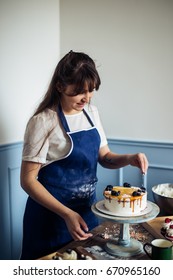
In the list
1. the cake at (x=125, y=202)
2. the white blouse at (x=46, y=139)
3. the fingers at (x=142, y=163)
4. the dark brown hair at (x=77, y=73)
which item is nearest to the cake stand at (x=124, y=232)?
the cake at (x=125, y=202)

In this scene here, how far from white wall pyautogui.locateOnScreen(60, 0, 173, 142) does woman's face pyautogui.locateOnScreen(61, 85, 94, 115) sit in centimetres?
78

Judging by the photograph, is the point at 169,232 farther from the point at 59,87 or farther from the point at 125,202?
the point at 59,87

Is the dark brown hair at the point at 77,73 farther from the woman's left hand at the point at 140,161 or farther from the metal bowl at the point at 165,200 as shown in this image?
the metal bowl at the point at 165,200

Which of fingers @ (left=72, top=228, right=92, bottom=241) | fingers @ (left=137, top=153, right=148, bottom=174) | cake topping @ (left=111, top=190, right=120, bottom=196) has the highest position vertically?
fingers @ (left=137, top=153, right=148, bottom=174)

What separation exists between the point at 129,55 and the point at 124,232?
1.17 metres

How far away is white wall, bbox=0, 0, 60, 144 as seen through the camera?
5.54ft

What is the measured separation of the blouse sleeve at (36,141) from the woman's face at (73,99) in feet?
0.35

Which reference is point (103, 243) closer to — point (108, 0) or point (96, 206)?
point (96, 206)

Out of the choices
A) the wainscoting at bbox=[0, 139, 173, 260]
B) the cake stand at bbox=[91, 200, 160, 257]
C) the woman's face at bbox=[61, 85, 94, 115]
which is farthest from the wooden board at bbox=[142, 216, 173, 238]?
the wainscoting at bbox=[0, 139, 173, 260]

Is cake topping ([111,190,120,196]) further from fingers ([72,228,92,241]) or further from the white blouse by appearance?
the white blouse

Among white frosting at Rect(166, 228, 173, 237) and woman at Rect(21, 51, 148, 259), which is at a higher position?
woman at Rect(21, 51, 148, 259)

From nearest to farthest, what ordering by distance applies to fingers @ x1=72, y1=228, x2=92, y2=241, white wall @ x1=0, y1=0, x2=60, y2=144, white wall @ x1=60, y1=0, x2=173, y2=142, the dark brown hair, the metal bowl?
fingers @ x1=72, y1=228, x2=92, y2=241, the dark brown hair, the metal bowl, white wall @ x1=0, y1=0, x2=60, y2=144, white wall @ x1=60, y1=0, x2=173, y2=142

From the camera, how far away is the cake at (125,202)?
1016 millimetres

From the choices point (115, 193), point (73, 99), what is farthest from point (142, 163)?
point (73, 99)
